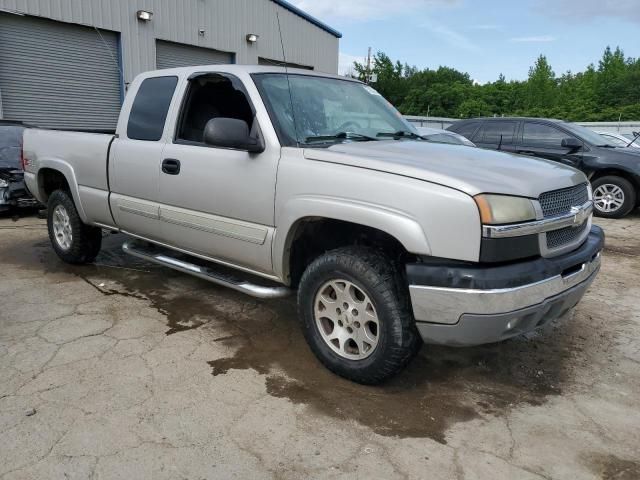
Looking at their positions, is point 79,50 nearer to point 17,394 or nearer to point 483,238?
point 17,394

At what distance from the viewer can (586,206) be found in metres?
3.29

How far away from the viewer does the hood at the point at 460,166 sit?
8.95ft

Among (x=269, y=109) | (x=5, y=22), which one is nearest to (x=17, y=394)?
(x=269, y=109)

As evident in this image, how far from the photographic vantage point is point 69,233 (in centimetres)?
550

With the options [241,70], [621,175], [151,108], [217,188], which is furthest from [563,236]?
[621,175]

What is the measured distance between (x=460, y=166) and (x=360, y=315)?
1012 millimetres

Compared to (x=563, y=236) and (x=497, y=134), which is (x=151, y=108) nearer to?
(x=563, y=236)

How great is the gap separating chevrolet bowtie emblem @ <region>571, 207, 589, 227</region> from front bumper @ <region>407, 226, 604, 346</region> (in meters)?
0.30

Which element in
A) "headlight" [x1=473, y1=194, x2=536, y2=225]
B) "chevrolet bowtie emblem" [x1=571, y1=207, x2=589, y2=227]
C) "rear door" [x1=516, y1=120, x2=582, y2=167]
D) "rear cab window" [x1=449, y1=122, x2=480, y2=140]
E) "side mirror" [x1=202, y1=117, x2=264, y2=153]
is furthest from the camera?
"rear cab window" [x1=449, y1=122, x2=480, y2=140]

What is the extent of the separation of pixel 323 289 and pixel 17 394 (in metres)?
1.84

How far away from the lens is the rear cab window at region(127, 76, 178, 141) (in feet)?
14.0

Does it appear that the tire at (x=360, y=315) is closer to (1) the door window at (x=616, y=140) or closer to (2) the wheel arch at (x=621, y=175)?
(2) the wheel arch at (x=621, y=175)

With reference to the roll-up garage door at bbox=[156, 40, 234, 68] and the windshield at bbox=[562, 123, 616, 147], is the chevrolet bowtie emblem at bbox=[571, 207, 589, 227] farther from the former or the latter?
the roll-up garage door at bbox=[156, 40, 234, 68]

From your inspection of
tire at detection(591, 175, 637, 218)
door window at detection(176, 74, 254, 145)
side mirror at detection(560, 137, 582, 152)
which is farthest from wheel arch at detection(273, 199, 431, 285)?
tire at detection(591, 175, 637, 218)
